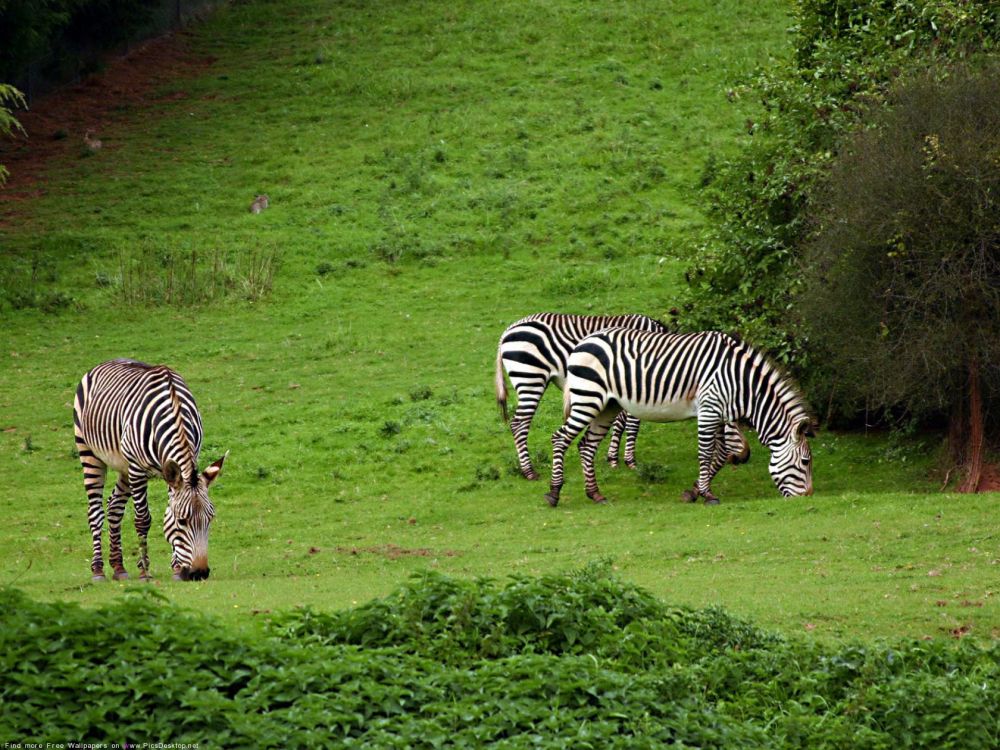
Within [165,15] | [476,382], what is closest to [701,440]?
[476,382]

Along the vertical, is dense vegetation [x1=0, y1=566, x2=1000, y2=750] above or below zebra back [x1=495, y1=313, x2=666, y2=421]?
below

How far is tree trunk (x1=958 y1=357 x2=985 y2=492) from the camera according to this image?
18734 millimetres

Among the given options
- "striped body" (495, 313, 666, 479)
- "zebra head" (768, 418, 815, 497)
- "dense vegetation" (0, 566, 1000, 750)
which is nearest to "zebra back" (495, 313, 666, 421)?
"striped body" (495, 313, 666, 479)

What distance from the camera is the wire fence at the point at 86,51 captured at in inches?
1665

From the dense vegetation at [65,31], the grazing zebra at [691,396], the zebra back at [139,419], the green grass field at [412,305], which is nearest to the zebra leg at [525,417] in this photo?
the green grass field at [412,305]

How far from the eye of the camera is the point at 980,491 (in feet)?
61.8

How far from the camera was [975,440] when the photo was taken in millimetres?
18922

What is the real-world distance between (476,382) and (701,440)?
7.31 m

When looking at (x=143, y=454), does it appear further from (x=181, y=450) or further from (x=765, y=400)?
(x=765, y=400)

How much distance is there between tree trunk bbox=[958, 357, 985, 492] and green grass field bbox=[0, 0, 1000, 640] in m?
0.60

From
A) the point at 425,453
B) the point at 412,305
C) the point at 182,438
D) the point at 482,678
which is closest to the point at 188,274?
the point at 412,305

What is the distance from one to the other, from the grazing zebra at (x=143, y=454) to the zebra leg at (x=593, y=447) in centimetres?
633

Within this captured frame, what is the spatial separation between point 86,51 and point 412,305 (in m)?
19.7

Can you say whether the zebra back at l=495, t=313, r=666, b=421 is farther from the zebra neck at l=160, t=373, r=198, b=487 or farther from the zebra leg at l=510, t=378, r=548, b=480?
the zebra neck at l=160, t=373, r=198, b=487
